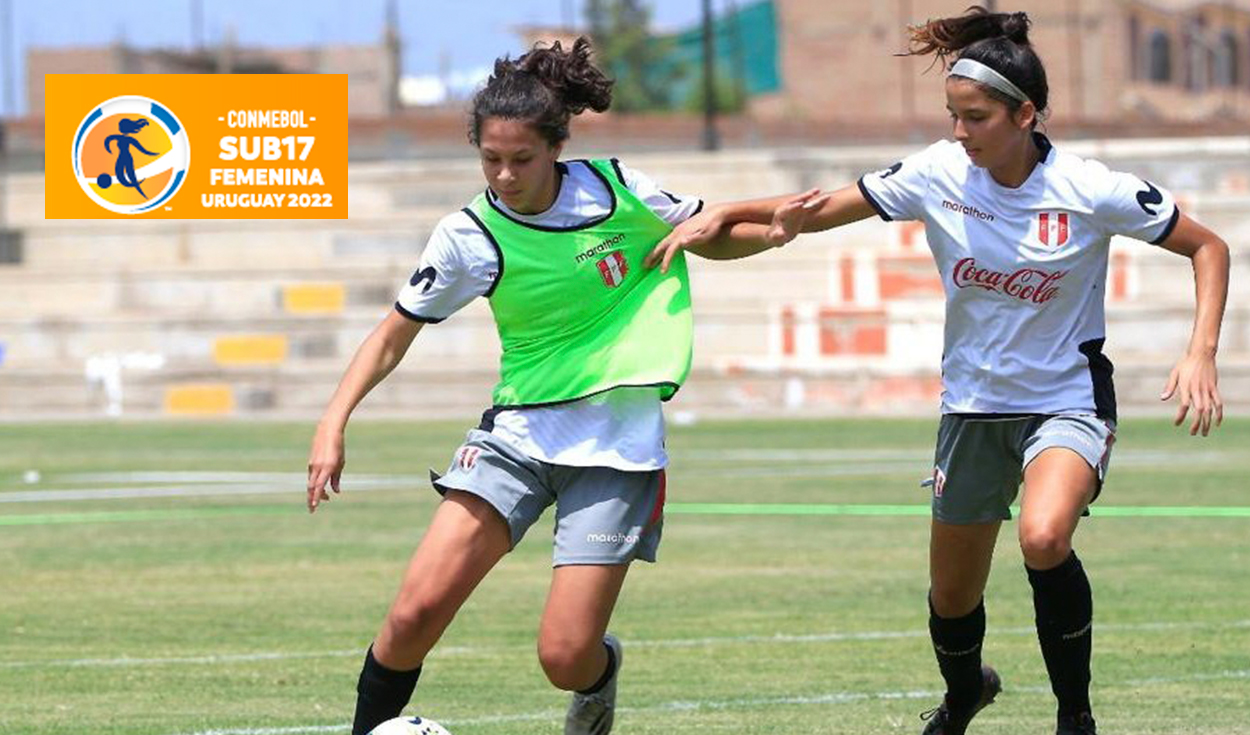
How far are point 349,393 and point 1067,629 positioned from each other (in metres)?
2.21

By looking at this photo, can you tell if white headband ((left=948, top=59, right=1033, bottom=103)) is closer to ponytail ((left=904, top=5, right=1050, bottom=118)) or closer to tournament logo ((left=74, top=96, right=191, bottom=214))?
ponytail ((left=904, top=5, right=1050, bottom=118))

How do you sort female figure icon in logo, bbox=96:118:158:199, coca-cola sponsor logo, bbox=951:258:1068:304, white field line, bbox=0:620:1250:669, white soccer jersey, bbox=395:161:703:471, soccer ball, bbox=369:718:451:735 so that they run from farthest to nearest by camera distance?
female figure icon in logo, bbox=96:118:158:199 < white field line, bbox=0:620:1250:669 < coca-cola sponsor logo, bbox=951:258:1068:304 < white soccer jersey, bbox=395:161:703:471 < soccer ball, bbox=369:718:451:735

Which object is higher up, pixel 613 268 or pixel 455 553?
pixel 613 268

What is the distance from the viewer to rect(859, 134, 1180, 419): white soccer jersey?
7.05 metres

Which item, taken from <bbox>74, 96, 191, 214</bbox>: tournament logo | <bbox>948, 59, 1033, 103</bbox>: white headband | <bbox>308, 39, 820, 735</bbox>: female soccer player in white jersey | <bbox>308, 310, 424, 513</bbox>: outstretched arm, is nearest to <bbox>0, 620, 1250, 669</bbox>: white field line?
<bbox>308, 39, 820, 735</bbox>: female soccer player in white jersey

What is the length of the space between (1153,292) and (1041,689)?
66.6 feet

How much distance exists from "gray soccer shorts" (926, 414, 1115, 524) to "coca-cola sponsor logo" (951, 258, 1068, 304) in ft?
1.20

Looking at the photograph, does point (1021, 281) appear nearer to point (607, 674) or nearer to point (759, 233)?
point (759, 233)

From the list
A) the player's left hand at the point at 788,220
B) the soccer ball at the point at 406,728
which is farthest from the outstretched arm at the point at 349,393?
the player's left hand at the point at 788,220

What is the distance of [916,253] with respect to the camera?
2917 centimetres

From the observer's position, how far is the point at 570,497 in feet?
22.4

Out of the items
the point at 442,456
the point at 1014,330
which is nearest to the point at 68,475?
the point at 442,456

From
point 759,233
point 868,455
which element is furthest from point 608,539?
point 868,455

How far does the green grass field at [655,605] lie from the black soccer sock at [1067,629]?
2.22 feet
